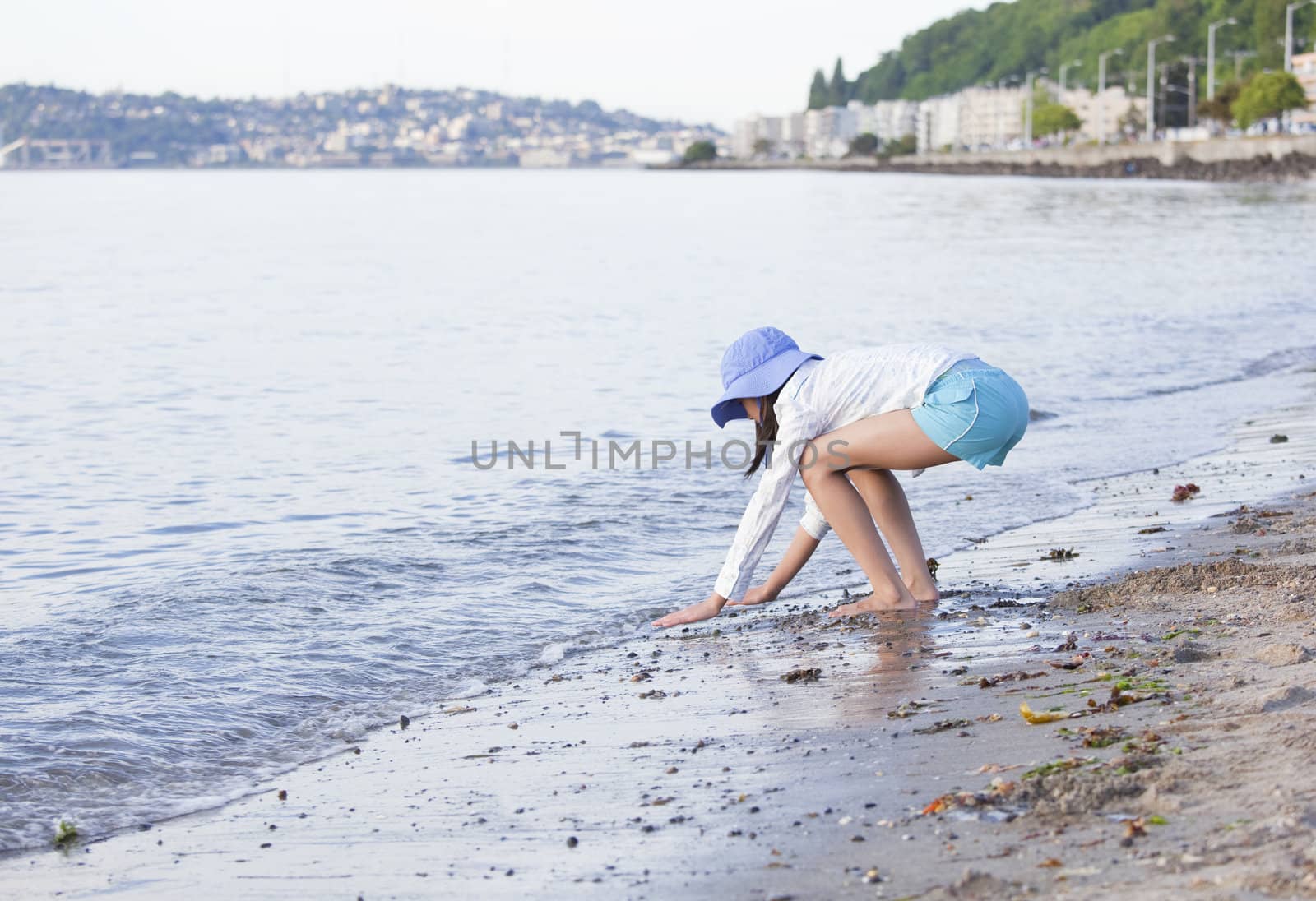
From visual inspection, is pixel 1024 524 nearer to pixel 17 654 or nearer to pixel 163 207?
pixel 17 654

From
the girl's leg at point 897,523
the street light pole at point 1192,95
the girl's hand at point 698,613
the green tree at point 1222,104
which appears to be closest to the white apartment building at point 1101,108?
the street light pole at point 1192,95

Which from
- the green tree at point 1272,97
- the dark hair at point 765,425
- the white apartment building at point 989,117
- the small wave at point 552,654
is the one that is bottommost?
the small wave at point 552,654

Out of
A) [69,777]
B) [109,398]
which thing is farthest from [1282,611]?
[109,398]

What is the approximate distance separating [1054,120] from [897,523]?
146 m

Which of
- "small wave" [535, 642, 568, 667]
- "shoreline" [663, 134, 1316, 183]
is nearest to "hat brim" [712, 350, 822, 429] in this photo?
"small wave" [535, 642, 568, 667]

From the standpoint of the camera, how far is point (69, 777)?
4.64 metres

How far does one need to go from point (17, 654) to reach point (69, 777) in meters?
1.71

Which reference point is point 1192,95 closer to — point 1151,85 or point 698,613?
point 1151,85

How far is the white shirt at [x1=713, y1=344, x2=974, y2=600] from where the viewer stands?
5312mm

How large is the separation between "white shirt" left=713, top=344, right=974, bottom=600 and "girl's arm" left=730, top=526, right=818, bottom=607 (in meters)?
0.28

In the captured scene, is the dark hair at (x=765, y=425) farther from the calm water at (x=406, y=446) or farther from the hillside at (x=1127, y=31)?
the hillside at (x=1127, y=31)

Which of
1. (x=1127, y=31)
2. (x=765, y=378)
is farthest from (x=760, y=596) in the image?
(x=1127, y=31)

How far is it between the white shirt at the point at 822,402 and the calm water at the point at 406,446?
3.57 ft

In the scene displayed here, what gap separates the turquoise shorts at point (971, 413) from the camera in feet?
17.3
